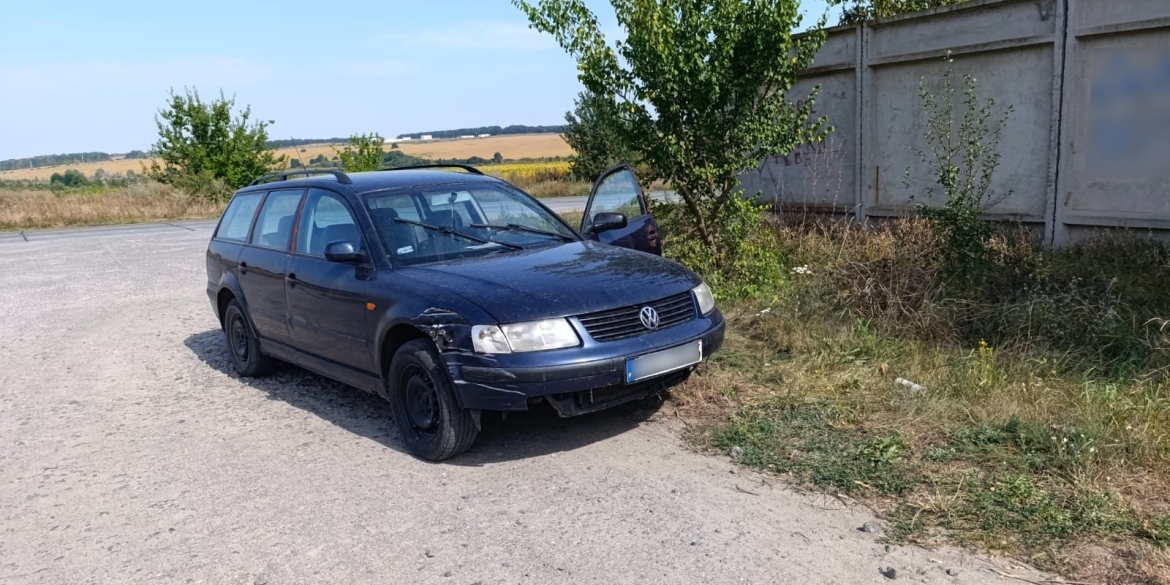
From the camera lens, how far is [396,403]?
533 centimetres

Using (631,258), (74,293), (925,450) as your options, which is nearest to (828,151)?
(631,258)

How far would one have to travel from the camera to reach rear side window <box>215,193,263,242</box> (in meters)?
7.41

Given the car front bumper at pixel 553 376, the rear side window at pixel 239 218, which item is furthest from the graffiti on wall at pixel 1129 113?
the rear side window at pixel 239 218

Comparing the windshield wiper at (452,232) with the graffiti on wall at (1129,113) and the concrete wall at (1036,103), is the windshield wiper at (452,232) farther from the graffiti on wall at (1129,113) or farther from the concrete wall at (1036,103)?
the graffiti on wall at (1129,113)

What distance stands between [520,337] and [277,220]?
9.98ft

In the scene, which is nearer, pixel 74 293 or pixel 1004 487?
pixel 1004 487

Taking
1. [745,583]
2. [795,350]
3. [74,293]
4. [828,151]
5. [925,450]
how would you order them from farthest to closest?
[74,293]
[828,151]
[795,350]
[925,450]
[745,583]

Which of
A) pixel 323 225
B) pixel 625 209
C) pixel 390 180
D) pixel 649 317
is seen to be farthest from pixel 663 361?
pixel 625 209

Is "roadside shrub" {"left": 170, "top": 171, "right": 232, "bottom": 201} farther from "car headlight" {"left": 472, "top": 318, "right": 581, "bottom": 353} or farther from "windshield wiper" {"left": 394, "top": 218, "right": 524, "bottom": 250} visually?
"car headlight" {"left": 472, "top": 318, "right": 581, "bottom": 353}

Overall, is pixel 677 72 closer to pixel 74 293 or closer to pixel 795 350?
pixel 795 350

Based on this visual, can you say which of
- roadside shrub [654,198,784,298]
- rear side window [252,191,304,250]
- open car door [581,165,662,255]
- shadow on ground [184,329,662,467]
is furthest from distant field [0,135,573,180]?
shadow on ground [184,329,662,467]

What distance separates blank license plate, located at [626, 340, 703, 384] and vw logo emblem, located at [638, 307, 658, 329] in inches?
6.5

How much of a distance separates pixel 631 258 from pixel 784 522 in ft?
7.43

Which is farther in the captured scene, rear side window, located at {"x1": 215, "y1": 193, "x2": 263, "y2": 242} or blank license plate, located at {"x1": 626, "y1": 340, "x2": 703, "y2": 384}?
rear side window, located at {"x1": 215, "y1": 193, "x2": 263, "y2": 242}
